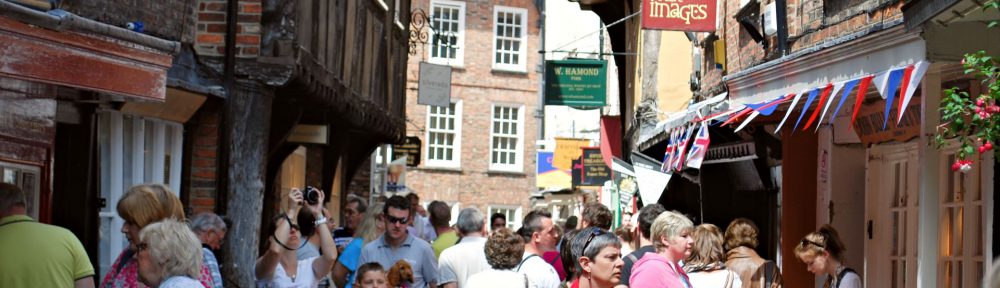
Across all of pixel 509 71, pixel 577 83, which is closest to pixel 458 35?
pixel 509 71

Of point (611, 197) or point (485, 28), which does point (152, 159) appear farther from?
point (485, 28)

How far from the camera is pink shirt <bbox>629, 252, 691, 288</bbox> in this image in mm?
7309

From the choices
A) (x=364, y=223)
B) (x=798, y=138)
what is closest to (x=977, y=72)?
(x=364, y=223)

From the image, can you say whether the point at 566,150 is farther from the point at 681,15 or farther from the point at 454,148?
the point at 681,15

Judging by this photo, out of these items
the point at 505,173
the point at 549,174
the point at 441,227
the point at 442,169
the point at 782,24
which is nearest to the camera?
the point at 441,227

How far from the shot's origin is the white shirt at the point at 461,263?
372 inches

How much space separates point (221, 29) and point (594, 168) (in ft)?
57.2

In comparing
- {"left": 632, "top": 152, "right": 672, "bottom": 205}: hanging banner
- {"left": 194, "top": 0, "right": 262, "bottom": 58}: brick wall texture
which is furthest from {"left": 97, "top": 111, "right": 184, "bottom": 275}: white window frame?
{"left": 632, "top": 152, "right": 672, "bottom": 205}: hanging banner

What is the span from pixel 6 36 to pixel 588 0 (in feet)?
63.0

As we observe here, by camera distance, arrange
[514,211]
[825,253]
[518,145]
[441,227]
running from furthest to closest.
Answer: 1. [514,211]
2. [518,145]
3. [441,227]
4. [825,253]

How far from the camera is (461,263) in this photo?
9.48m

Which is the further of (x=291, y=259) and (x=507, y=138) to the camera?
(x=507, y=138)

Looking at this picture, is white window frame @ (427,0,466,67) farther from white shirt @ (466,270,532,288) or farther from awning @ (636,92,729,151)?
white shirt @ (466,270,532,288)

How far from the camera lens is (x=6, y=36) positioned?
6578mm
